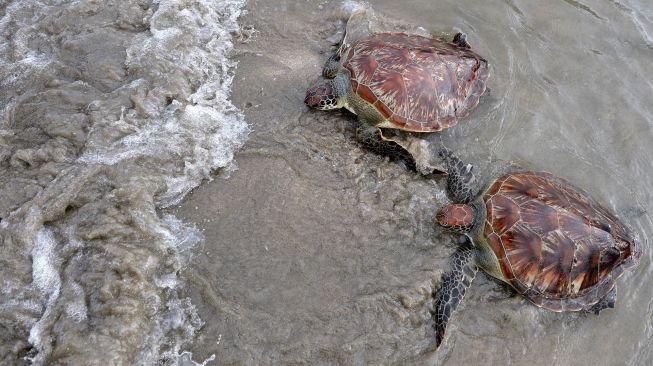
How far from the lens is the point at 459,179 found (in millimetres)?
4547

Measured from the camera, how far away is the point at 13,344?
3180 mm

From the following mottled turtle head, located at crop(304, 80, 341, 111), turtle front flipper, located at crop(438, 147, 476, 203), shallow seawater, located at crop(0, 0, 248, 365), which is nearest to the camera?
shallow seawater, located at crop(0, 0, 248, 365)

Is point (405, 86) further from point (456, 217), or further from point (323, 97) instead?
point (456, 217)

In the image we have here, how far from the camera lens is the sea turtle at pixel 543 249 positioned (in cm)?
383

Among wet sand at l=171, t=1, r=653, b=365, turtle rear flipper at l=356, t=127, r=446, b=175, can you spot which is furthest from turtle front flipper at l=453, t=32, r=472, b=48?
turtle rear flipper at l=356, t=127, r=446, b=175

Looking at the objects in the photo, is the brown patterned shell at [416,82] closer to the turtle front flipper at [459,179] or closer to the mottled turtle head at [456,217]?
the turtle front flipper at [459,179]

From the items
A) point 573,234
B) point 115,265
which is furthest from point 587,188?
point 115,265

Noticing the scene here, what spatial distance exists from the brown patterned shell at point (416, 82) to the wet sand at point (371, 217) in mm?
405

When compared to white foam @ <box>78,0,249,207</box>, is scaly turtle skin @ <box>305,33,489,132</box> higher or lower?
higher

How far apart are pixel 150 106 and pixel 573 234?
4.82 metres

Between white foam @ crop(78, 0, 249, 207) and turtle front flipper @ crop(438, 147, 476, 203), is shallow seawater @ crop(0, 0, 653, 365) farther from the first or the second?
turtle front flipper @ crop(438, 147, 476, 203)

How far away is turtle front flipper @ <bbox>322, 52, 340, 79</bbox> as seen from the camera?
17.3 feet

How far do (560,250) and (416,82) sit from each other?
2417 mm

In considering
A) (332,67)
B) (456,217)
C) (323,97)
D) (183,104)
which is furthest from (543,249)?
(183,104)
